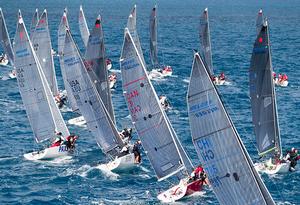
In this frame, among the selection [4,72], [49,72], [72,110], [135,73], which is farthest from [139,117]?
[4,72]

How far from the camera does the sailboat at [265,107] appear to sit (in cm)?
5022

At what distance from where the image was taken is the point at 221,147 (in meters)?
33.9

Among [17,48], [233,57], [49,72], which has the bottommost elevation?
[233,57]

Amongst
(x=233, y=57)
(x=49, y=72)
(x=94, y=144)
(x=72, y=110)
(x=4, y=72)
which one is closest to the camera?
(x=94, y=144)

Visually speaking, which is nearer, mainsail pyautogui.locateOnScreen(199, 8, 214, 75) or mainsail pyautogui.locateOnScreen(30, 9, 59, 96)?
mainsail pyautogui.locateOnScreen(30, 9, 59, 96)

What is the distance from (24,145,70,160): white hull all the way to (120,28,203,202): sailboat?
10.9 m

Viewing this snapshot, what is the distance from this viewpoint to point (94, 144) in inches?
2281

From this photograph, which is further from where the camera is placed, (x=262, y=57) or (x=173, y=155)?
(x=262, y=57)

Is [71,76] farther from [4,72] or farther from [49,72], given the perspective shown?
[4,72]

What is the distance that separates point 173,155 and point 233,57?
7520cm

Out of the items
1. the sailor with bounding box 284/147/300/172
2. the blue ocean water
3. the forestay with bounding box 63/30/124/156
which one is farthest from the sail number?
the sailor with bounding box 284/147/300/172

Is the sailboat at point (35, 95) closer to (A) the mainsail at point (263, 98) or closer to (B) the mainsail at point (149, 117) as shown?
(B) the mainsail at point (149, 117)

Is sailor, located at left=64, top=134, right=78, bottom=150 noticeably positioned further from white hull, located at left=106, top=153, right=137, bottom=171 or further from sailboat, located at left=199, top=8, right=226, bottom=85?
sailboat, located at left=199, top=8, right=226, bottom=85

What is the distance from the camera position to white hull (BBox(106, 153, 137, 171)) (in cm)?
4984
